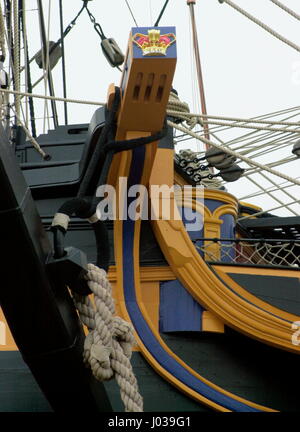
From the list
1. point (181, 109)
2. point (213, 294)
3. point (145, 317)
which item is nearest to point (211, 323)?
point (213, 294)

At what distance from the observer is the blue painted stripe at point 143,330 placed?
4.26 meters

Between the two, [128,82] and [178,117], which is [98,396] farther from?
[178,117]

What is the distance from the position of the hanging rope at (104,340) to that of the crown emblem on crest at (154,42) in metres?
1.27

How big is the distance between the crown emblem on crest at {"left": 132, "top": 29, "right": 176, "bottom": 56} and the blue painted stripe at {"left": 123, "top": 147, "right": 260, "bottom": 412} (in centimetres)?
74

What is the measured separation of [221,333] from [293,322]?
0.42 m

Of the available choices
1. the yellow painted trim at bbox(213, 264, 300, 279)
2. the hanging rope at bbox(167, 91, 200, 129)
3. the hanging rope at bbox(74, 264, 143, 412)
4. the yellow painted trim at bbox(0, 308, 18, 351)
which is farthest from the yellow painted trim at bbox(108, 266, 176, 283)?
the hanging rope at bbox(74, 264, 143, 412)

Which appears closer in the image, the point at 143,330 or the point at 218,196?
the point at 143,330

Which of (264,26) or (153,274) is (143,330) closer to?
(153,274)

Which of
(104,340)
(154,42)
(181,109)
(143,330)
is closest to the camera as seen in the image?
(104,340)

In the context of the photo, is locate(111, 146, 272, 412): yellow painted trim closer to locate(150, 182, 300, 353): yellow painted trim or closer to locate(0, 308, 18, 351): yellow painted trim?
locate(150, 182, 300, 353): yellow painted trim

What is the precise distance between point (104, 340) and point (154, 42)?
5.00 feet

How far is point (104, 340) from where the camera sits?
8.95 feet

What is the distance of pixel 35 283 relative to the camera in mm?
2625
